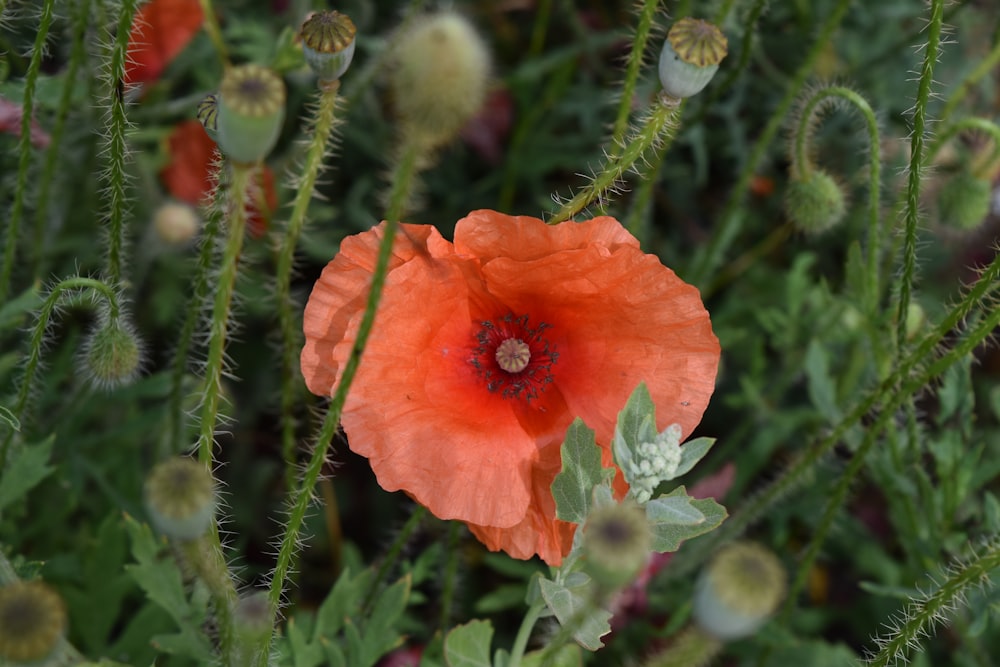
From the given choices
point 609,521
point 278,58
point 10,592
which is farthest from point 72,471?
point 609,521

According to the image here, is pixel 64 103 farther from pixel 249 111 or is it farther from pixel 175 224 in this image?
pixel 249 111

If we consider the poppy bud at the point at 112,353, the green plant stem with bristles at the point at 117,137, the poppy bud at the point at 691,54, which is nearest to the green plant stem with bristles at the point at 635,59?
the poppy bud at the point at 691,54

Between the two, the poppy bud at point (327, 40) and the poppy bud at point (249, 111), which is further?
the poppy bud at point (327, 40)

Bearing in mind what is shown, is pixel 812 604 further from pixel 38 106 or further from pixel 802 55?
pixel 38 106

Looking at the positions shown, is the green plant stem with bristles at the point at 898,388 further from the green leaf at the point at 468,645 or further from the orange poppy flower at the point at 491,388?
the green leaf at the point at 468,645

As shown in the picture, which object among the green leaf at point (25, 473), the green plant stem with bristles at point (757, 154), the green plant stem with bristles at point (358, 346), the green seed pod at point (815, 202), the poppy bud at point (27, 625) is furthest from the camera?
the green plant stem with bristles at point (757, 154)

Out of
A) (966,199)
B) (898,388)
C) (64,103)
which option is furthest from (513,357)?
(966,199)
